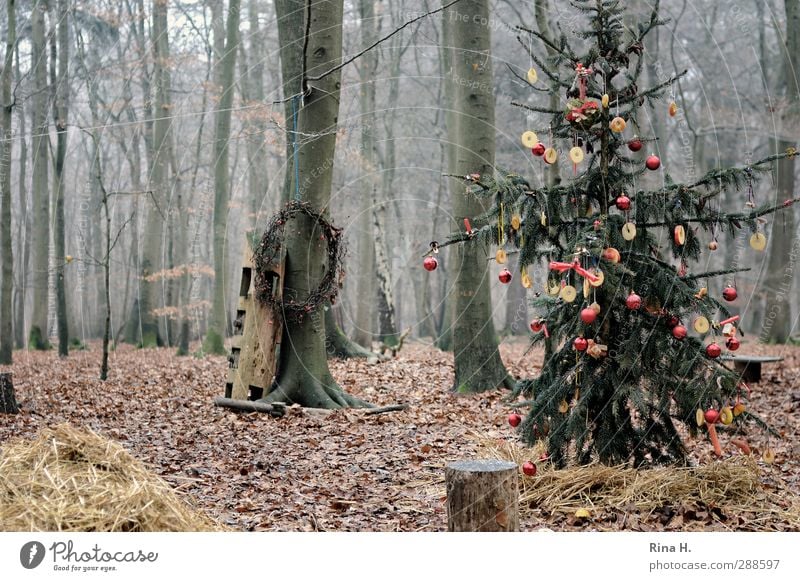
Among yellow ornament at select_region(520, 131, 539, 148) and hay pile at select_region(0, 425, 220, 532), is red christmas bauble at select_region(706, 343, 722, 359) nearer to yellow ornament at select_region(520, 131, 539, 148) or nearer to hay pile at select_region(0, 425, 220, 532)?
yellow ornament at select_region(520, 131, 539, 148)

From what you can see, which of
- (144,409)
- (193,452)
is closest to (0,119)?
(144,409)

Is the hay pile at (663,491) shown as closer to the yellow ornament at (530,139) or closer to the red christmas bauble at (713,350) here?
the red christmas bauble at (713,350)

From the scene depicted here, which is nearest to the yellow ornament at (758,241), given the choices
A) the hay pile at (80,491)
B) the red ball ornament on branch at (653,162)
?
the red ball ornament on branch at (653,162)

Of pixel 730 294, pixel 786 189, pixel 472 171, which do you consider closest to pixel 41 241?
pixel 472 171

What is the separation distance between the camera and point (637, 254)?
190 inches

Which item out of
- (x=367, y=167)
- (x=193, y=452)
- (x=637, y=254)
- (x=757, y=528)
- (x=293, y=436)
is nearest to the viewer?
(x=757, y=528)

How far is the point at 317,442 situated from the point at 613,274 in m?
2.77

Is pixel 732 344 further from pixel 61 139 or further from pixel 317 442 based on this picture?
pixel 61 139

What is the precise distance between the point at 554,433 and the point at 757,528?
47.5 inches

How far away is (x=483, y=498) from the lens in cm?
380

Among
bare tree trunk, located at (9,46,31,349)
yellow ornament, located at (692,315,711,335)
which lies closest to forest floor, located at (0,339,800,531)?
yellow ornament, located at (692,315,711,335)

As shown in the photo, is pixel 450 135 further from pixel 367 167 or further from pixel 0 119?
pixel 0 119

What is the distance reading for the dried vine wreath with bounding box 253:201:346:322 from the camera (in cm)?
773
